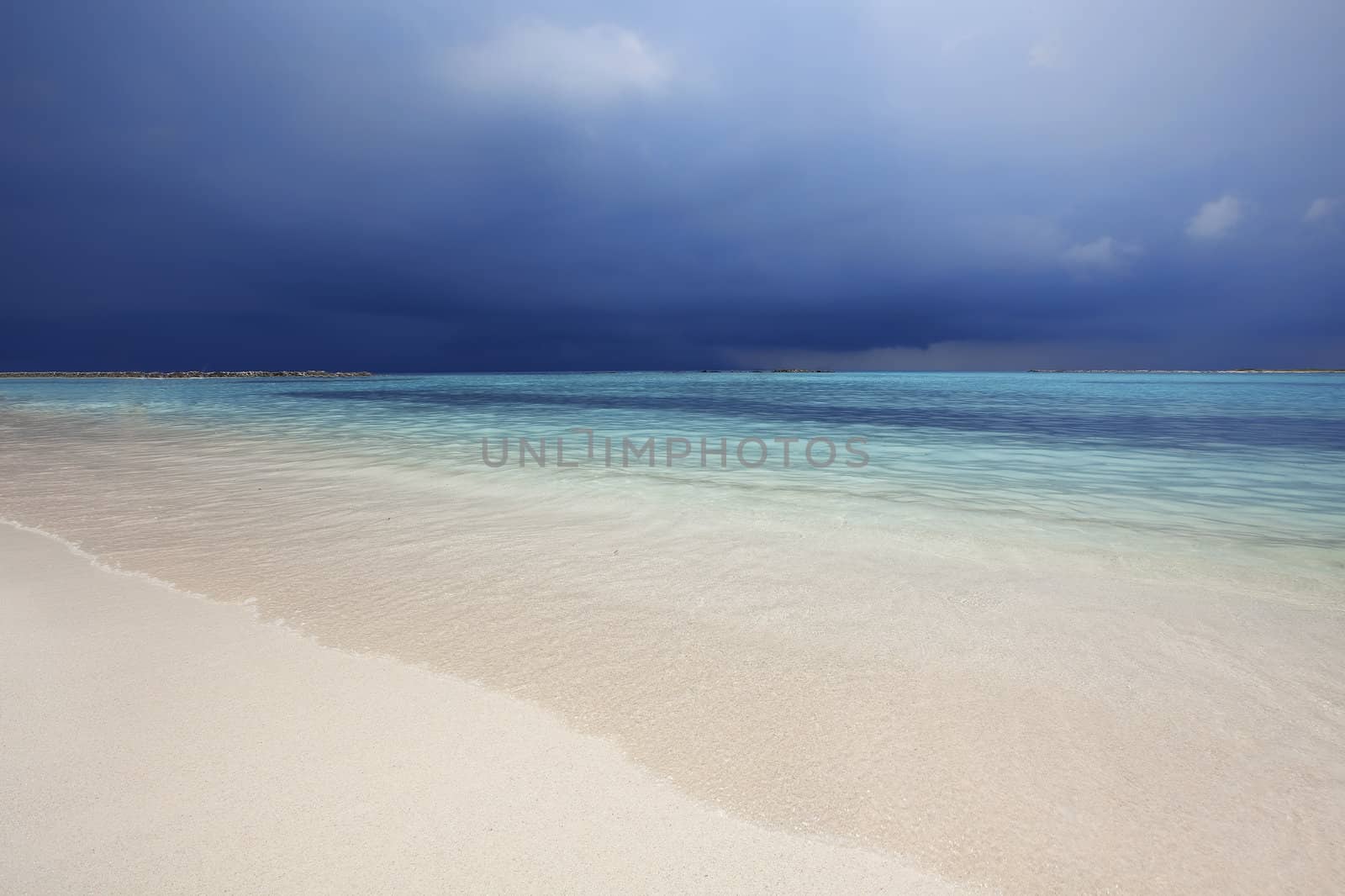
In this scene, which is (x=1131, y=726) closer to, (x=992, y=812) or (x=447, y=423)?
(x=992, y=812)

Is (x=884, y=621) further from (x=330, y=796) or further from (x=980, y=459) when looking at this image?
(x=980, y=459)

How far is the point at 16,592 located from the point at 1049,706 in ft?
17.9

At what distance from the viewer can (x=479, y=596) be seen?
11.4ft

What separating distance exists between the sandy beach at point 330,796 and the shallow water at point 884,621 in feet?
0.52

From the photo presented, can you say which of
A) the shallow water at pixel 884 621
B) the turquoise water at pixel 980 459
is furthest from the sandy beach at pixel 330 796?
the turquoise water at pixel 980 459

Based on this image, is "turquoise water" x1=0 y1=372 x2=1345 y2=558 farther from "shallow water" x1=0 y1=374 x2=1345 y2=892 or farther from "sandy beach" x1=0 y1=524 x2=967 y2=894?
"sandy beach" x1=0 y1=524 x2=967 y2=894

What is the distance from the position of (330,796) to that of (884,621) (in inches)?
103

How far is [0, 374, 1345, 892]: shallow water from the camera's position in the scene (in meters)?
1.79

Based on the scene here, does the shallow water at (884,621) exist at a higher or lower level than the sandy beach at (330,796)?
lower

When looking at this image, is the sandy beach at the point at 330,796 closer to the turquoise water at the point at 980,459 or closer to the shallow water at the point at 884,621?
the shallow water at the point at 884,621

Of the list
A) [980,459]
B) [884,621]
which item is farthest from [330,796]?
[980,459]

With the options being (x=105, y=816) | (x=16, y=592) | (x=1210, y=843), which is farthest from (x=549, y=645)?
(x=16, y=592)

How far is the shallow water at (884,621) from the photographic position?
70.3 inches

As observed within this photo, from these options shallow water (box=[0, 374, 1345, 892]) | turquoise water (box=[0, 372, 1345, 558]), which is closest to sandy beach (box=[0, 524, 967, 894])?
shallow water (box=[0, 374, 1345, 892])
